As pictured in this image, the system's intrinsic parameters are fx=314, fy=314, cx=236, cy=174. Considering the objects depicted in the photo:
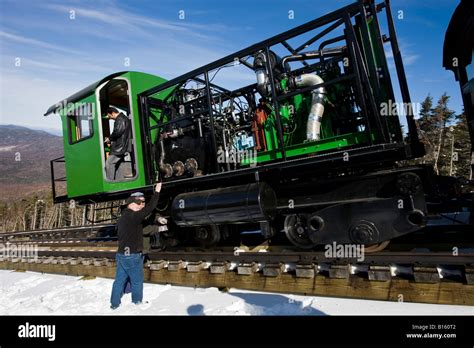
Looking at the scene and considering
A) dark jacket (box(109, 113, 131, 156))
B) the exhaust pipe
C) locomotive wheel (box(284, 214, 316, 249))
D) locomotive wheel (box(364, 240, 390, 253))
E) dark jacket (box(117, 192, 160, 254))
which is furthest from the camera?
dark jacket (box(109, 113, 131, 156))

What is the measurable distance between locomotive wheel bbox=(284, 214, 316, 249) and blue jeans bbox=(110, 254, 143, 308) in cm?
239

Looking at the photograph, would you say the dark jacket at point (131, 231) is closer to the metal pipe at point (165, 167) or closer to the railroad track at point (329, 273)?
the railroad track at point (329, 273)

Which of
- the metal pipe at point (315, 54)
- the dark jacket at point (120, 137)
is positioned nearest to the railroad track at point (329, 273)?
the dark jacket at point (120, 137)

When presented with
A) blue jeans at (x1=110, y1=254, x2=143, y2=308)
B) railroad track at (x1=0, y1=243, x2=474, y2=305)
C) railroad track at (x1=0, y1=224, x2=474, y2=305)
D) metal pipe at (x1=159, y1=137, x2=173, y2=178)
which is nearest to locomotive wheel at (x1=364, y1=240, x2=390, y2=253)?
railroad track at (x1=0, y1=224, x2=474, y2=305)

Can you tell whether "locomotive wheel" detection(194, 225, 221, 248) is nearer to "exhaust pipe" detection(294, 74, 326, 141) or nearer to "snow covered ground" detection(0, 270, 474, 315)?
"snow covered ground" detection(0, 270, 474, 315)

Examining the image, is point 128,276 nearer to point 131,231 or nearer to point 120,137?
point 131,231

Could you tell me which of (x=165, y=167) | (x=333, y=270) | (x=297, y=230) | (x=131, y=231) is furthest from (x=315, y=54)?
(x=131, y=231)

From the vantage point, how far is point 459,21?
4957 millimetres

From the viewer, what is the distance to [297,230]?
5109 millimetres

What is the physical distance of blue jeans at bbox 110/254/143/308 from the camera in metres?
4.63
